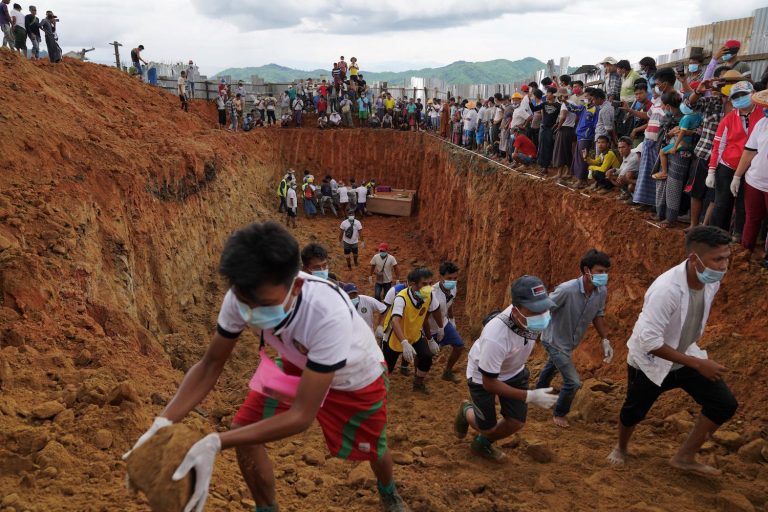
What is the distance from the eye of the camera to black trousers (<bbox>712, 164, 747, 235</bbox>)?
6117mm

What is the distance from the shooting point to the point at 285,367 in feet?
10.2

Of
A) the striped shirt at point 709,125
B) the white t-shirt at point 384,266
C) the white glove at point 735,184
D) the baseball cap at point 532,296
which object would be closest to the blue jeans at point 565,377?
the baseball cap at point 532,296

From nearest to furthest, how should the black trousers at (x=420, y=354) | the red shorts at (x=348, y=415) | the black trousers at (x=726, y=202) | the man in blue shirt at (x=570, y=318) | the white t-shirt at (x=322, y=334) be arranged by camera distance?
1. the white t-shirt at (x=322, y=334)
2. the red shorts at (x=348, y=415)
3. the man in blue shirt at (x=570, y=318)
4. the black trousers at (x=726, y=202)
5. the black trousers at (x=420, y=354)

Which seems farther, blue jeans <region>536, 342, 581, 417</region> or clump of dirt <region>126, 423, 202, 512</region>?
blue jeans <region>536, 342, 581, 417</region>

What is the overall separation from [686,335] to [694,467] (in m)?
1.19

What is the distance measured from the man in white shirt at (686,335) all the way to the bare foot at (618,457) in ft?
1.81

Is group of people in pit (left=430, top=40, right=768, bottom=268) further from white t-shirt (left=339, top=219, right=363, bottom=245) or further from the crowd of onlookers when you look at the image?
the crowd of onlookers

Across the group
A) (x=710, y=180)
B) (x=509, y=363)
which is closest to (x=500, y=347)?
(x=509, y=363)

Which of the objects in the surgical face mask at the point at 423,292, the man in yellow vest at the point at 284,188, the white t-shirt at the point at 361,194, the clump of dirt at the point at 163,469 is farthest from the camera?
the white t-shirt at the point at 361,194

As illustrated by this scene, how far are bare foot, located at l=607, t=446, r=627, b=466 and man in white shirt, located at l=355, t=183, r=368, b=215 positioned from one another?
17.9 meters

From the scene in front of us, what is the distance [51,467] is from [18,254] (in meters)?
3.48

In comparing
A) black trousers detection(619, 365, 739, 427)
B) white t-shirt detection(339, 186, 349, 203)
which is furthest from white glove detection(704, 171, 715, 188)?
white t-shirt detection(339, 186, 349, 203)

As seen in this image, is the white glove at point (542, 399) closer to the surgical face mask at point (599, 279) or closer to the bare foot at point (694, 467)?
the bare foot at point (694, 467)

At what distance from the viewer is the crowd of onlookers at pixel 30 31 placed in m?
14.9
